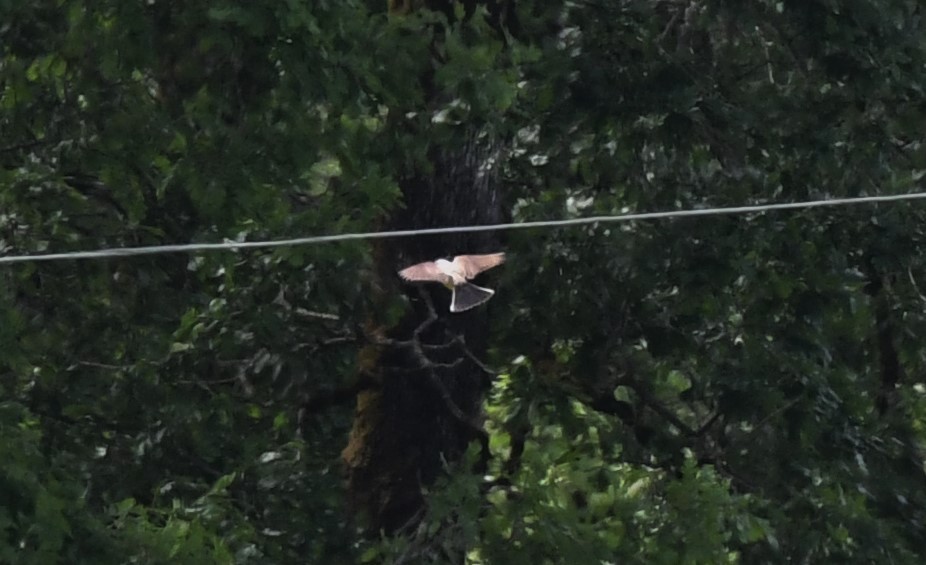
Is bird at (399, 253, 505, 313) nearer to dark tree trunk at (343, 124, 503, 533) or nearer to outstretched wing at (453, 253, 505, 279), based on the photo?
outstretched wing at (453, 253, 505, 279)

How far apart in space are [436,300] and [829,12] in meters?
1.95

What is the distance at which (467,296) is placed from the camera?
18.4ft

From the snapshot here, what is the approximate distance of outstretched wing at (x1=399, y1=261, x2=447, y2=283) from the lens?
206 inches

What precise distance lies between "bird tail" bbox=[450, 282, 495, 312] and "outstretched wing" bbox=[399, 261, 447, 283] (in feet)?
0.39

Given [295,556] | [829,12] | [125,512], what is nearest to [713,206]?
[829,12]

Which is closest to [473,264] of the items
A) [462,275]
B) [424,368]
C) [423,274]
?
[462,275]

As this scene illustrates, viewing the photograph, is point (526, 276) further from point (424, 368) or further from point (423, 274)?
point (423, 274)

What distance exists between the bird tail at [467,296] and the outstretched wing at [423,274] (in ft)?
0.39

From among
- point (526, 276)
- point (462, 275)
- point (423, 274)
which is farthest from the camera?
point (526, 276)

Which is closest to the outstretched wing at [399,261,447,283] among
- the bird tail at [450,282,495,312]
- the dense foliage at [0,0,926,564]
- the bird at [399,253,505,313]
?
the bird at [399,253,505,313]

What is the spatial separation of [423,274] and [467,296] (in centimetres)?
33

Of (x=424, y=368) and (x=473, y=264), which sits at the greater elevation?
(x=473, y=264)

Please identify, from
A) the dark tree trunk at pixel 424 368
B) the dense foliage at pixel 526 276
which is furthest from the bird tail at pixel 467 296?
the dark tree trunk at pixel 424 368

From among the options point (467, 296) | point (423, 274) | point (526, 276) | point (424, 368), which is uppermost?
point (423, 274)
